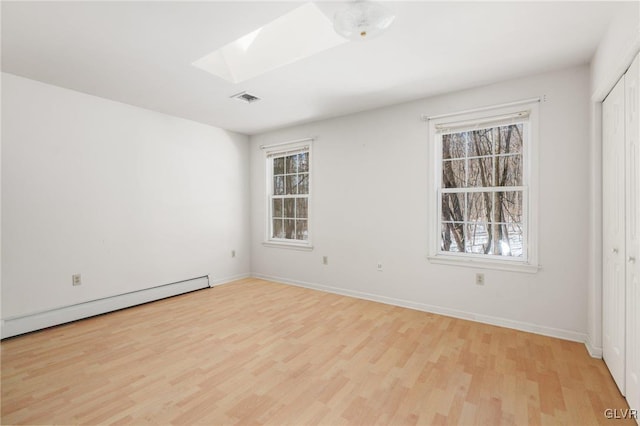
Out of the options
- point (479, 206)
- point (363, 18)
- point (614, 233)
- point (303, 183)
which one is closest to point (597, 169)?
point (614, 233)

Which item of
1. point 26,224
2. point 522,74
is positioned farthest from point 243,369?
point 522,74

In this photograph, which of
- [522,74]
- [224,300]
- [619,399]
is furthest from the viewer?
[224,300]

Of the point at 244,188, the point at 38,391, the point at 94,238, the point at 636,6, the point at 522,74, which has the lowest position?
the point at 38,391

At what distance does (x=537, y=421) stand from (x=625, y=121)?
1.96 meters

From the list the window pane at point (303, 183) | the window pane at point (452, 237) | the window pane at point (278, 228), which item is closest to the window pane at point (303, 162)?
the window pane at point (303, 183)

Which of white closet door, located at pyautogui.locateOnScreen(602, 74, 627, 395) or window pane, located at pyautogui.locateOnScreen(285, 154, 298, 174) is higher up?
window pane, located at pyautogui.locateOnScreen(285, 154, 298, 174)

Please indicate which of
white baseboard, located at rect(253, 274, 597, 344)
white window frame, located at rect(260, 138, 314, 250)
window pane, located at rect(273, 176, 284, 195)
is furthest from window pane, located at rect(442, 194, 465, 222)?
window pane, located at rect(273, 176, 284, 195)

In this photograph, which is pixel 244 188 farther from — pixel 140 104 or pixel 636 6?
pixel 636 6

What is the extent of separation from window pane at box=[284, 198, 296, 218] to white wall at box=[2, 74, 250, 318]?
103 centimetres

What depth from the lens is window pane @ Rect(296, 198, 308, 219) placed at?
4801 mm

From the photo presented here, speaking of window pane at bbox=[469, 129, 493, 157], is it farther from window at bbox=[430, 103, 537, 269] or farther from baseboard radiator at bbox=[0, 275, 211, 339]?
baseboard radiator at bbox=[0, 275, 211, 339]

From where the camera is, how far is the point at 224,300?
3.96m

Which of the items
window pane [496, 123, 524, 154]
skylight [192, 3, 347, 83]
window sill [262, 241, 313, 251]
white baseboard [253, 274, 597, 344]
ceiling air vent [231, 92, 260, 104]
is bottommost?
white baseboard [253, 274, 597, 344]

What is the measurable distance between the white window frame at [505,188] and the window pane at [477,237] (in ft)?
0.23
